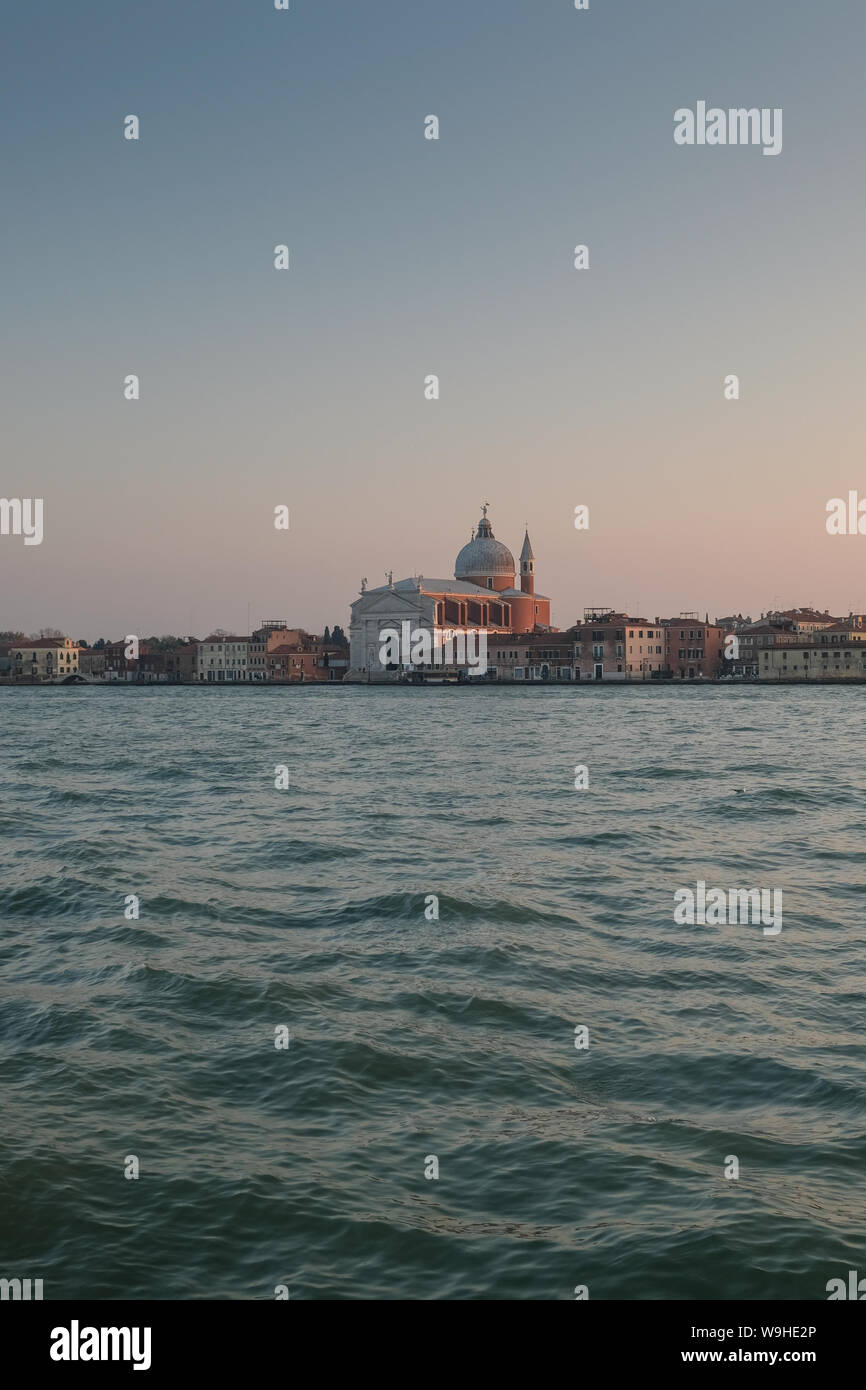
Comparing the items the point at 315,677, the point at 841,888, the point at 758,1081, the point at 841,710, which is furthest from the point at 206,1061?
the point at 315,677

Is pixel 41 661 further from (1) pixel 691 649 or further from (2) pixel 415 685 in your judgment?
(1) pixel 691 649

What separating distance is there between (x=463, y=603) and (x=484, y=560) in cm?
711

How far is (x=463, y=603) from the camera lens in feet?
284

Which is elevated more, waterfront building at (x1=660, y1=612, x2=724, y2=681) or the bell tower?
the bell tower

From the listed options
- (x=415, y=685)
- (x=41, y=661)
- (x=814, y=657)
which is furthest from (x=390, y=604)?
(x=41, y=661)

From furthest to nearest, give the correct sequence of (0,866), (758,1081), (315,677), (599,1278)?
(315,677) → (0,866) → (758,1081) → (599,1278)

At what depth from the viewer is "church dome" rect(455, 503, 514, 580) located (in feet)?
303

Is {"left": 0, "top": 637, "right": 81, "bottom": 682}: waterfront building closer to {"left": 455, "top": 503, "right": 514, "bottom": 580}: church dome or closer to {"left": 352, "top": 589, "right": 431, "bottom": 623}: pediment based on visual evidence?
{"left": 352, "top": 589, "right": 431, "bottom": 623}: pediment

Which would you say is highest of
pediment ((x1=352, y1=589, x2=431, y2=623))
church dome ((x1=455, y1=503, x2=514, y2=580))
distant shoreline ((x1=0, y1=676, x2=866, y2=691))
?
church dome ((x1=455, y1=503, x2=514, y2=580))

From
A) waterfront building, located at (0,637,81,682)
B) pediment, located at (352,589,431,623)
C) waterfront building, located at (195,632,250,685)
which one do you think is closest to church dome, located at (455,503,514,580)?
pediment, located at (352,589,431,623)
